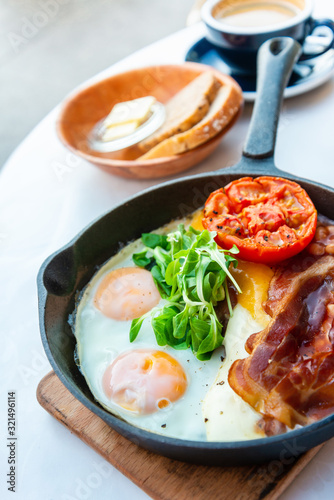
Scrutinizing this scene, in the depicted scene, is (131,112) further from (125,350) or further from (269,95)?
(125,350)

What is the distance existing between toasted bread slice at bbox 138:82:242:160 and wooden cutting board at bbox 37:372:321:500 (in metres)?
1.56

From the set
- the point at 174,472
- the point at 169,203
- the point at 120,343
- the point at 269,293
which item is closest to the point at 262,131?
the point at 169,203

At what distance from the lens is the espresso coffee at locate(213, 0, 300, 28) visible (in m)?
3.38

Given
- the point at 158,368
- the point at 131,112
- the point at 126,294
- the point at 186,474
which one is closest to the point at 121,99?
the point at 131,112

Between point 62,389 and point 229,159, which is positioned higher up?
point 62,389

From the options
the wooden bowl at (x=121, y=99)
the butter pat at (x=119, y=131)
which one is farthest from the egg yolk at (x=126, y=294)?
the butter pat at (x=119, y=131)

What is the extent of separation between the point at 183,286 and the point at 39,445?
86cm

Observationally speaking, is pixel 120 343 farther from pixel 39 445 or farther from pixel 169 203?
pixel 169 203

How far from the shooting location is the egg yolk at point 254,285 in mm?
1850

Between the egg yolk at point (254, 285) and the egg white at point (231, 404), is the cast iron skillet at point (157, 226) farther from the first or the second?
the egg yolk at point (254, 285)

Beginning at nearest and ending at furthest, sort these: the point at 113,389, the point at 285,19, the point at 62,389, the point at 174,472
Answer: the point at 174,472 → the point at 113,389 → the point at 62,389 → the point at 285,19

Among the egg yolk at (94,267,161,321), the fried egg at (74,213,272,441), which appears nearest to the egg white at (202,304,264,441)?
the fried egg at (74,213,272,441)

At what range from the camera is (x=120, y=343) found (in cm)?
202

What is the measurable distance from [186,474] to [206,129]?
1.83 metres
